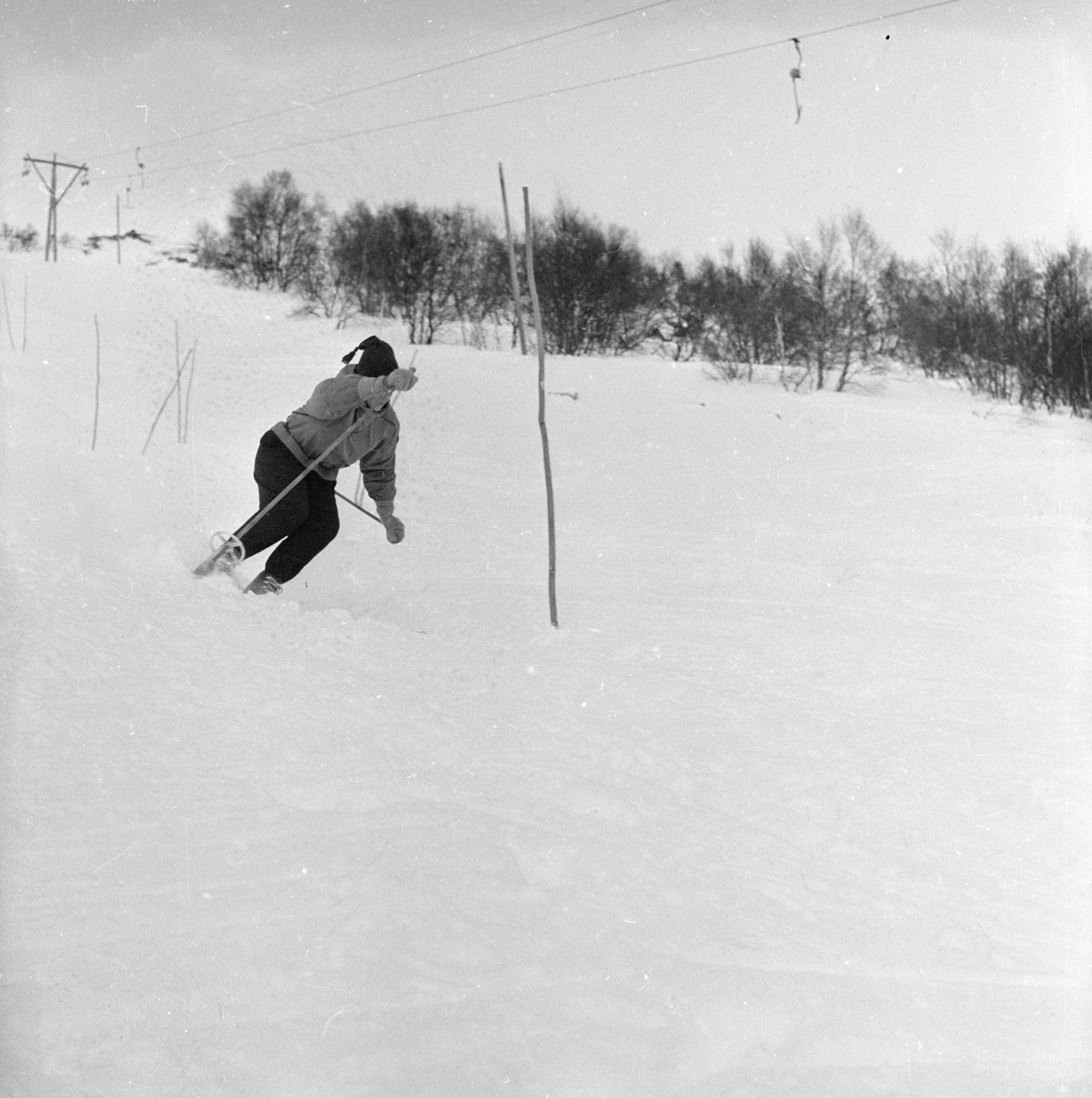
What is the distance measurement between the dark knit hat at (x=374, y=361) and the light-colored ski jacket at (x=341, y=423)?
0.06 m

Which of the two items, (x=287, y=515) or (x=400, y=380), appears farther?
(x=287, y=515)

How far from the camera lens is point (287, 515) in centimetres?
439

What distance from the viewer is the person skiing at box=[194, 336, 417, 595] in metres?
4.35

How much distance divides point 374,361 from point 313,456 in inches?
21.1

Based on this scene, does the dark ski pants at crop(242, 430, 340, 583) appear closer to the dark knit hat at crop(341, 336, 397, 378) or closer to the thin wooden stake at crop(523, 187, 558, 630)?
the dark knit hat at crop(341, 336, 397, 378)

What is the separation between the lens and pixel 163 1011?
5.35ft

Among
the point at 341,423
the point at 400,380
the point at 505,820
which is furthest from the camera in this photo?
the point at 341,423

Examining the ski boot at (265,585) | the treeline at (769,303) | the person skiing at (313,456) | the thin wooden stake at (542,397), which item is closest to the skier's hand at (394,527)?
the person skiing at (313,456)

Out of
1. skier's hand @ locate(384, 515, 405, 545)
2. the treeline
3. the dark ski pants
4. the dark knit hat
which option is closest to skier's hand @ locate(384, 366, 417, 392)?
the dark knit hat

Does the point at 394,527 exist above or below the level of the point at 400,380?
below

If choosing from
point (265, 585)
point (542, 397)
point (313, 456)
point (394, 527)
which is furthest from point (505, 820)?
point (542, 397)

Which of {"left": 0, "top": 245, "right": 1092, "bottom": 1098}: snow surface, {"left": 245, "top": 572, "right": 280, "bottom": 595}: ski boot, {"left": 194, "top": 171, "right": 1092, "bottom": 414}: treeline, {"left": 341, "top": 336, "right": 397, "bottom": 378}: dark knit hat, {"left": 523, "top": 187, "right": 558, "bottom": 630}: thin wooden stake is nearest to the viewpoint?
{"left": 0, "top": 245, "right": 1092, "bottom": 1098}: snow surface

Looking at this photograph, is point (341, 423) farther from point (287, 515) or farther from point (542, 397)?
point (542, 397)

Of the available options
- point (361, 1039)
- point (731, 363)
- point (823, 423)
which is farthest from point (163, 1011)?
point (731, 363)
